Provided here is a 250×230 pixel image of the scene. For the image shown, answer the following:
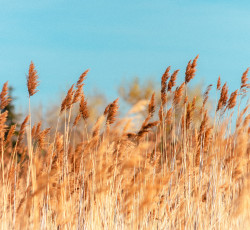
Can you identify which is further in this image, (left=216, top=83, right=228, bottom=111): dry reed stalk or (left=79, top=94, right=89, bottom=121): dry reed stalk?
(left=216, top=83, right=228, bottom=111): dry reed stalk

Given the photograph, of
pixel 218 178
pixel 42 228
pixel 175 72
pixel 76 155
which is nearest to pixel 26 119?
pixel 76 155

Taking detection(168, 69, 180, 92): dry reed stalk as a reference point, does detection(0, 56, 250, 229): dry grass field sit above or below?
below

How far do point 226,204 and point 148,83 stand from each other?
22.8 m

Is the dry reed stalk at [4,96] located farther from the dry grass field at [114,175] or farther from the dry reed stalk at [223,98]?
the dry reed stalk at [223,98]

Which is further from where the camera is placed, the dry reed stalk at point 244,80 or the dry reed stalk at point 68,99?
the dry reed stalk at point 244,80

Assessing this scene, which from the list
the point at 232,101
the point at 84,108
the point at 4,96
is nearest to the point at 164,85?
the point at 84,108

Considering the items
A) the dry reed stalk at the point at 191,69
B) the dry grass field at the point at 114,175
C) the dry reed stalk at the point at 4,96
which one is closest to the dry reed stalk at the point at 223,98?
the dry grass field at the point at 114,175

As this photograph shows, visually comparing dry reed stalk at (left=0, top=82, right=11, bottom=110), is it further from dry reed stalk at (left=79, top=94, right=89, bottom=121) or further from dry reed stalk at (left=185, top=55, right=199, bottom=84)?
dry reed stalk at (left=185, top=55, right=199, bottom=84)

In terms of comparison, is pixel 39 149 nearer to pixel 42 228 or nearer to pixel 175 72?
pixel 42 228

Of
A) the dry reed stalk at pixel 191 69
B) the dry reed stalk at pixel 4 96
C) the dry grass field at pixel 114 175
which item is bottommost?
the dry grass field at pixel 114 175

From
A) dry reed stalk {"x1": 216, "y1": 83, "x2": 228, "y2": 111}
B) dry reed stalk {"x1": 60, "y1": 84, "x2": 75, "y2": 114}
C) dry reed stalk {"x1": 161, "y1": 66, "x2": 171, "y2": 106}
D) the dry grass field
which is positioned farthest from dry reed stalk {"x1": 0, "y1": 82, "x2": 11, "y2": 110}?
dry reed stalk {"x1": 216, "y1": 83, "x2": 228, "y2": 111}

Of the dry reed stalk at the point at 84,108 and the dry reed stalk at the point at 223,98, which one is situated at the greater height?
the dry reed stalk at the point at 223,98

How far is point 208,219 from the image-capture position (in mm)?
4195

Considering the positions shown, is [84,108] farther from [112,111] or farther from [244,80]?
[244,80]
